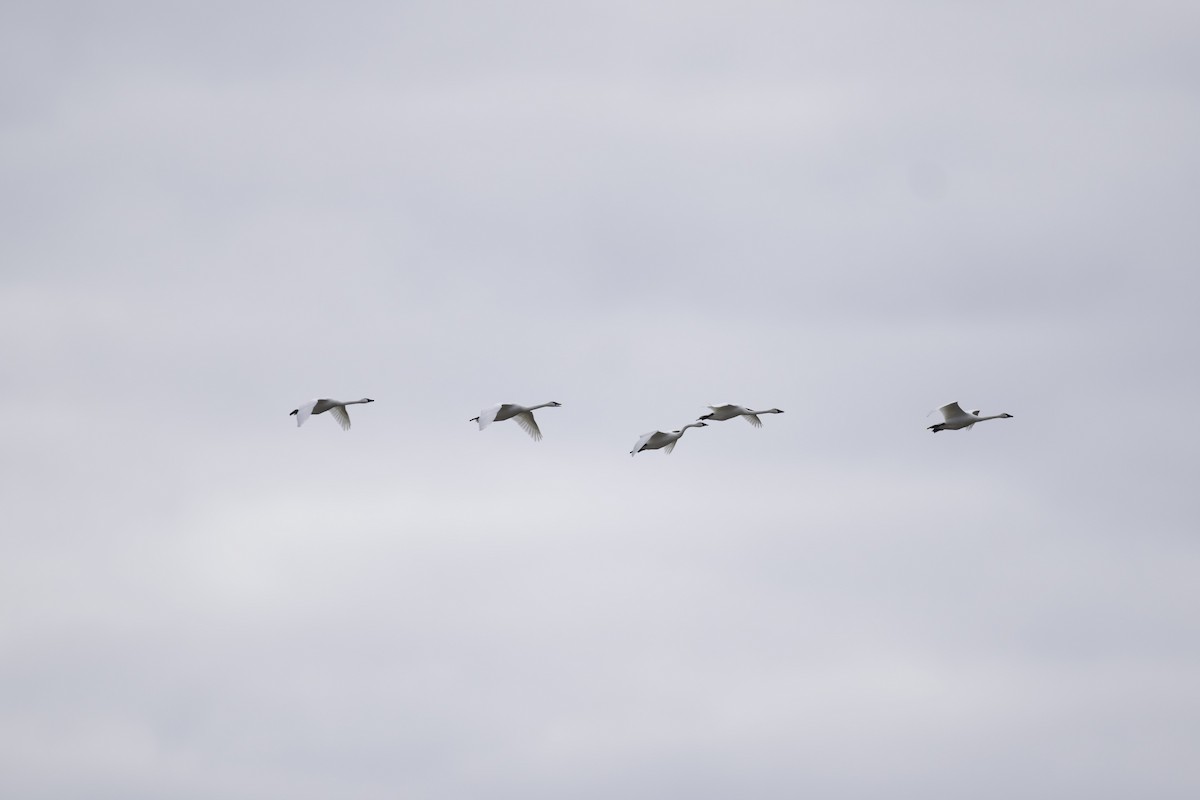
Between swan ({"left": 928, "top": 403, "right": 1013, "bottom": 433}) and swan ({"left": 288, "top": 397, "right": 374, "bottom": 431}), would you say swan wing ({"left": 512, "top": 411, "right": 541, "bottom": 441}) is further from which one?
swan ({"left": 928, "top": 403, "right": 1013, "bottom": 433})

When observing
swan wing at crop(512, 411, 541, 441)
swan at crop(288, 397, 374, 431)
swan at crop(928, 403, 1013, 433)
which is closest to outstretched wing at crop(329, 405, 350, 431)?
swan at crop(288, 397, 374, 431)

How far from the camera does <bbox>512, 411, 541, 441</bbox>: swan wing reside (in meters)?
61.9

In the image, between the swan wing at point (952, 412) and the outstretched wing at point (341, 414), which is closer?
the swan wing at point (952, 412)

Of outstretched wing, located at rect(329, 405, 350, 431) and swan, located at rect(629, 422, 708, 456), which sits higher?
outstretched wing, located at rect(329, 405, 350, 431)

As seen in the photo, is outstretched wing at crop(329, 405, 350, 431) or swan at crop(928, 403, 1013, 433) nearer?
swan at crop(928, 403, 1013, 433)

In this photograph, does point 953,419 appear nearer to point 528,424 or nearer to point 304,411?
point 528,424

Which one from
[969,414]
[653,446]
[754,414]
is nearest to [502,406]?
[653,446]

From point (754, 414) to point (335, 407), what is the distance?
17.7m

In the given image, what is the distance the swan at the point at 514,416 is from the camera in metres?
58.2

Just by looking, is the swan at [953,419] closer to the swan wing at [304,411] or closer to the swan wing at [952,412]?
the swan wing at [952,412]

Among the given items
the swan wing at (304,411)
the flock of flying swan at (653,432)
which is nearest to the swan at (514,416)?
the flock of flying swan at (653,432)

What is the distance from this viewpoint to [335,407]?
214ft

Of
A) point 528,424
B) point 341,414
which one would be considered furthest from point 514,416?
point 341,414

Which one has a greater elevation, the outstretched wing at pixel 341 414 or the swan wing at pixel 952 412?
the outstretched wing at pixel 341 414
